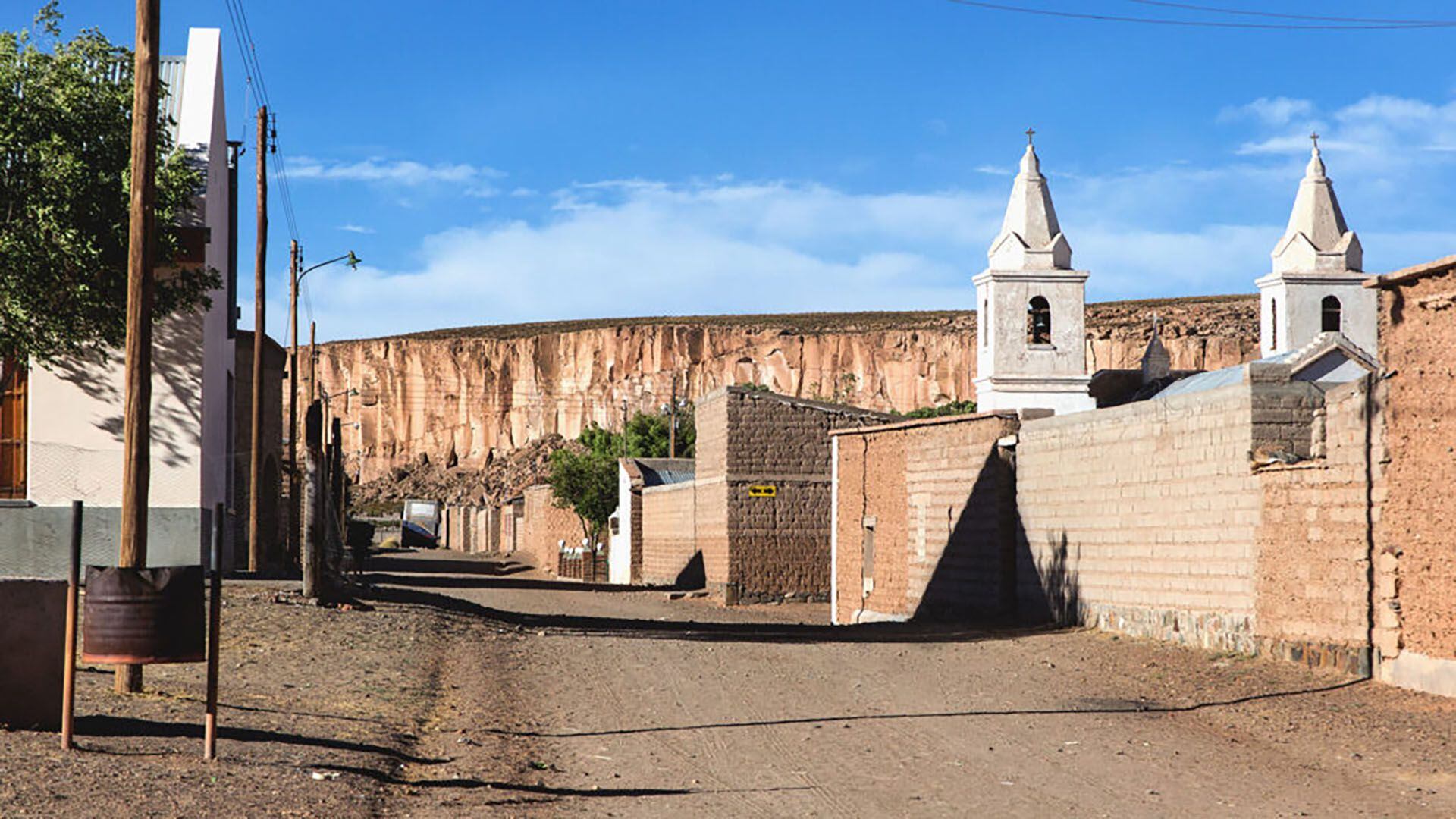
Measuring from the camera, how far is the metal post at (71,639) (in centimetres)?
955

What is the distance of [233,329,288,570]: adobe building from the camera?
3331 centimetres

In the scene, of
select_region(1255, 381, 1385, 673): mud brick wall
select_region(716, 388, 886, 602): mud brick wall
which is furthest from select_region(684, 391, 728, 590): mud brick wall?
select_region(1255, 381, 1385, 673): mud brick wall

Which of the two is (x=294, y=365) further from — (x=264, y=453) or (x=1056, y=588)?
(x=1056, y=588)

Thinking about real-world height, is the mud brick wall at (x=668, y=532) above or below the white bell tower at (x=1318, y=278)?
below

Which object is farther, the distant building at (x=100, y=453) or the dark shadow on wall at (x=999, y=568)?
the dark shadow on wall at (x=999, y=568)

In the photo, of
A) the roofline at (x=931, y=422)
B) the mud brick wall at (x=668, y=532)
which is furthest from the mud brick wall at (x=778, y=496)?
the mud brick wall at (x=668, y=532)

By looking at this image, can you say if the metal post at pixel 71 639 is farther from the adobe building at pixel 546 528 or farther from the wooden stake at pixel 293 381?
the adobe building at pixel 546 528

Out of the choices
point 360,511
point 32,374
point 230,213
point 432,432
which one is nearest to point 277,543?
point 230,213

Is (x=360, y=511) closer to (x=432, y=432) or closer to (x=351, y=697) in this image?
(x=432, y=432)

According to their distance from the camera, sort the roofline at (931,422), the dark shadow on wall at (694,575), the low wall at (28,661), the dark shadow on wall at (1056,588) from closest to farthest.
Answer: the low wall at (28,661) < the dark shadow on wall at (1056,588) < the roofline at (931,422) < the dark shadow on wall at (694,575)

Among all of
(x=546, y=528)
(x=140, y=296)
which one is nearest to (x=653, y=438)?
(x=546, y=528)

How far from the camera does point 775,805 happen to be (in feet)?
30.2

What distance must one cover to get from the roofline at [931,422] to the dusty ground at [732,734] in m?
5.39

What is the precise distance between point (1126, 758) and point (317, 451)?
536 inches
